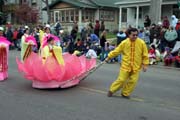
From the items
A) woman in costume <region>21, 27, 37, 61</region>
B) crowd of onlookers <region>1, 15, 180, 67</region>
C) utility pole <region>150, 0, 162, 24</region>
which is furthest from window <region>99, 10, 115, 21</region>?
woman in costume <region>21, 27, 37, 61</region>

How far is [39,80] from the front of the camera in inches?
351

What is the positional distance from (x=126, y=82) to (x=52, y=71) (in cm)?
196

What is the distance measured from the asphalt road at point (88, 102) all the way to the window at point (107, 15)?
3399cm

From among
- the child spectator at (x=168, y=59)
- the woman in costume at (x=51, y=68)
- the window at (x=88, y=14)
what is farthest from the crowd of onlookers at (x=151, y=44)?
the window at (x=88, y=14)

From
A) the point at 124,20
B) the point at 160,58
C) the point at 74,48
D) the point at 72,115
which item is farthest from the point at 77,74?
the point at 124,20

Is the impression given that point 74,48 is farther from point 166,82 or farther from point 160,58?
point 166,82

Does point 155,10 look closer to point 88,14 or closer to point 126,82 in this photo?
point 126,82

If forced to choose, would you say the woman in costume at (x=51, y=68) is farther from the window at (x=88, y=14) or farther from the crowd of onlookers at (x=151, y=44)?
the window at (x=88, y=14)

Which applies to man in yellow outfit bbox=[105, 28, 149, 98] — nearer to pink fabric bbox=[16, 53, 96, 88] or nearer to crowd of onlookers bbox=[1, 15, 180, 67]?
pink fabric bbox=[16, 53, 96, 88]

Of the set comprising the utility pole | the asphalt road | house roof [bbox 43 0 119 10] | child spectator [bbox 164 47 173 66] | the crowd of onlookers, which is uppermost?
house roof [bbox 43 0 119 10]

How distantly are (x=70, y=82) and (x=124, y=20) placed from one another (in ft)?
114

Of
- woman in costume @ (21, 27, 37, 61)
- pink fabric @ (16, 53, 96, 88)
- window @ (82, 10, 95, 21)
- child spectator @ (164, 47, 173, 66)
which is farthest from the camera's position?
window @ (82, 10, 95, 21)

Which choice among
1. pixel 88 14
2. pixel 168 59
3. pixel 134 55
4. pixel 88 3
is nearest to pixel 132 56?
pixel 134 55

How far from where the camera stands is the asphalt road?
666 centimetres
